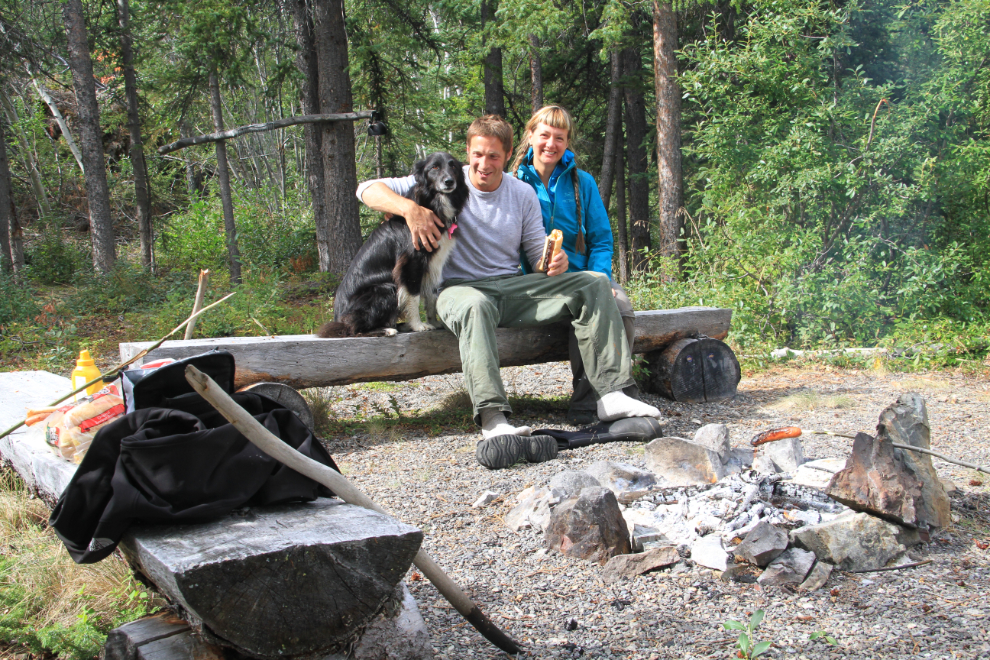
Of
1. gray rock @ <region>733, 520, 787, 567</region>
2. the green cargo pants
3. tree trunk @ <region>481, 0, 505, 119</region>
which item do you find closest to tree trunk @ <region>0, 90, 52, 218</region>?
tree trunk @ <region>481, 0, 505, 119</region>

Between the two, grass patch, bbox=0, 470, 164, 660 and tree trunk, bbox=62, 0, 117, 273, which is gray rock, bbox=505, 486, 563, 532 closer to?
grass patch, bbox=0, 470, 164, 660

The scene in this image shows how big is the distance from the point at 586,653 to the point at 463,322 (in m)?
2.18

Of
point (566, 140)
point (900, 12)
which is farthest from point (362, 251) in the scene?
point (900, 12)

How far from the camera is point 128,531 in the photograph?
157 centimetres

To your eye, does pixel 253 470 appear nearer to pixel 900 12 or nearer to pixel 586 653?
pixel 586 653

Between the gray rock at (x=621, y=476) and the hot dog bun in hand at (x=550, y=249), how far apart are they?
1.45 meters

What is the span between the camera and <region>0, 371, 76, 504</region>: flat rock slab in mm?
2215

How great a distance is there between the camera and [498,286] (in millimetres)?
4031

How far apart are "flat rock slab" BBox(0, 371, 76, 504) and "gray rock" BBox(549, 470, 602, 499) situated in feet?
5.45

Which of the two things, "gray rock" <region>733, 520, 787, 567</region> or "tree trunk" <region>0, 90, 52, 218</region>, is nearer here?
"gray rock" <region>733, 520, 787, 567</region>

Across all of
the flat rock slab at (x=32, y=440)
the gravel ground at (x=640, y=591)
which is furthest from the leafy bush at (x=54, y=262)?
the gravel ground at (x=640, y=591)

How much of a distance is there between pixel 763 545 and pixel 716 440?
0.99 m

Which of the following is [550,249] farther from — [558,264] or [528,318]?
[528,318]

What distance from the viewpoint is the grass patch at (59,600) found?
1.76 meters
